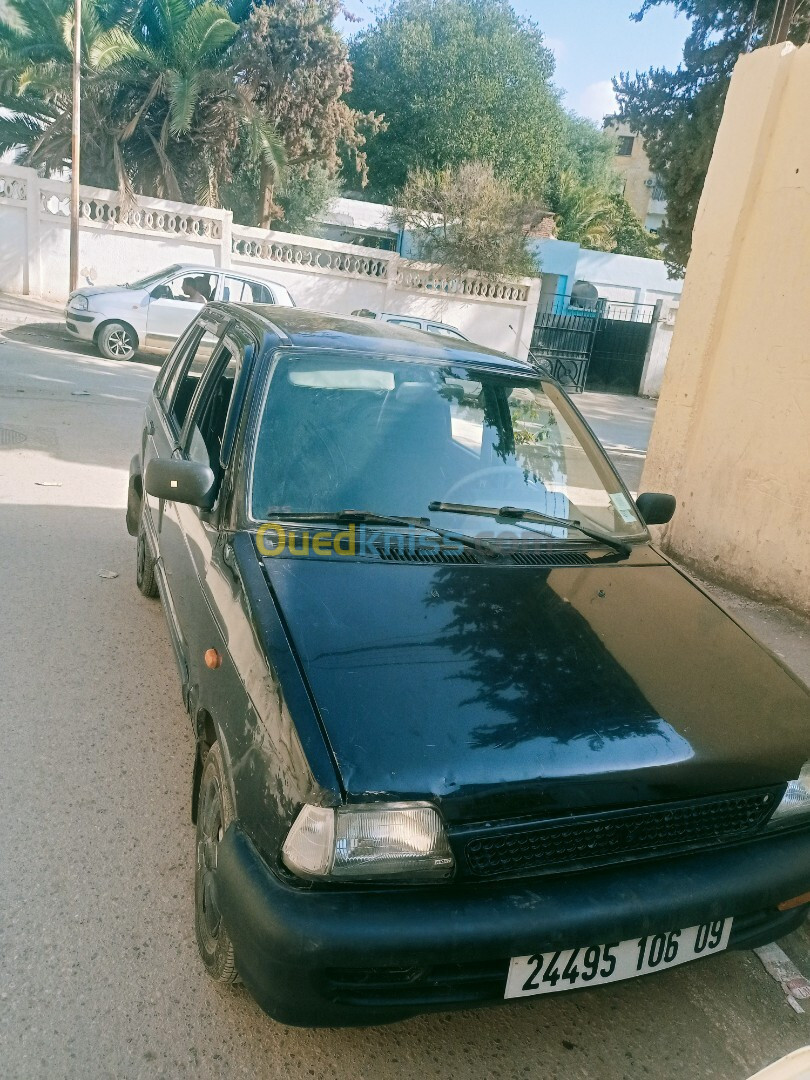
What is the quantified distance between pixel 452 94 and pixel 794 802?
114 feet

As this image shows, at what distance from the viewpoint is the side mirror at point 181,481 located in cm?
279

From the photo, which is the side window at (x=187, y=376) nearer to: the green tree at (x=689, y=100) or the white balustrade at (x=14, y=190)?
the green tree at (x=689, y=100)

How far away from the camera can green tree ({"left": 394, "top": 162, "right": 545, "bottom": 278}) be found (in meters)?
19.5

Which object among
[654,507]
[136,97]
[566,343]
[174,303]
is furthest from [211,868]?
[136,97]

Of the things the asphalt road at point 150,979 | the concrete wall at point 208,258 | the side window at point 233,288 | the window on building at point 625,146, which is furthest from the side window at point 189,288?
the window on building at point 625,146

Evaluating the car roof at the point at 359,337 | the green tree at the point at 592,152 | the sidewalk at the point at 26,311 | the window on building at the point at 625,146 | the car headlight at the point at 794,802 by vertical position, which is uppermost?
the window on building at the point at 625,146

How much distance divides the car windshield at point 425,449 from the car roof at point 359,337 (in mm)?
81

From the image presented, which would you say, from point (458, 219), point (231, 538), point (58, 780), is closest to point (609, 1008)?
point (231, 538)

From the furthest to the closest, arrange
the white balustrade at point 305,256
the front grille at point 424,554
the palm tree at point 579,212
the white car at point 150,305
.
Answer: the palm tree at point 579,212 → the white balustrade at point 305,256 → the white car at point 150,305 → the front grille at point 424,554

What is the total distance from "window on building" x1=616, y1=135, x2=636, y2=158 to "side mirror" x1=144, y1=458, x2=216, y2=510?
2183 inches

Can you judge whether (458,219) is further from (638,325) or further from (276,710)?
(276,710)

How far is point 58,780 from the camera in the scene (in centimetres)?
316

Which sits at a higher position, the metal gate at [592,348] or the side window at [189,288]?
the side window at [189,288]

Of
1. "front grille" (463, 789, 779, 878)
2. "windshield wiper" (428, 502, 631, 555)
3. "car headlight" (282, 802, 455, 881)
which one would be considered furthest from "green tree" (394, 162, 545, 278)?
"car headlight" (282, 802, 455, 881)
